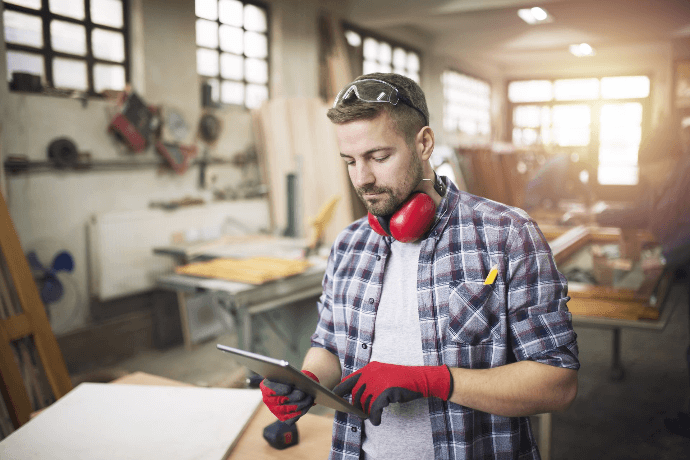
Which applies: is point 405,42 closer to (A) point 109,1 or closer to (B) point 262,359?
(A) point 109,1

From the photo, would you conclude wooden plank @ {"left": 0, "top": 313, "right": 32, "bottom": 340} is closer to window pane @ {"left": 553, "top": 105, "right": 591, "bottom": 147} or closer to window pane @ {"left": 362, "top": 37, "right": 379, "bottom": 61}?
window pane @ {"left": 362, "top": 37, "right": 379, "bottom": 61}

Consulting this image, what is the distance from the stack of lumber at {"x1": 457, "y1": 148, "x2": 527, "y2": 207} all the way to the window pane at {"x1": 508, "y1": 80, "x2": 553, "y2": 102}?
7.04 m

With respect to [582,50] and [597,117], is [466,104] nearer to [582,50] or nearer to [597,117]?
[582,50]

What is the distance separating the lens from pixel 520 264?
118cm

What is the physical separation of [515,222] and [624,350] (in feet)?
A: 14.5

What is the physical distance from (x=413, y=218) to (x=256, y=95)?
5560 mm

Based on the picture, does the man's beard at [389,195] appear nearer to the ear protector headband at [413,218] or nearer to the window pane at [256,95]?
the ear protector headband at [413,218]

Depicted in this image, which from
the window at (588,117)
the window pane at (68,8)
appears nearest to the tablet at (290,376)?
the window pane at (68,8)

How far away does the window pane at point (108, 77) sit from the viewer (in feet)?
15.4

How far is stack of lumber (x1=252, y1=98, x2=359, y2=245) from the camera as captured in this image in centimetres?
584

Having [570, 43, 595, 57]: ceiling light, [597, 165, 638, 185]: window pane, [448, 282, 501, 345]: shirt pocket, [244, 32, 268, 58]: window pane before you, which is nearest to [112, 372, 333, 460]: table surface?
[448, 282, 501, 345]: shirt pocket

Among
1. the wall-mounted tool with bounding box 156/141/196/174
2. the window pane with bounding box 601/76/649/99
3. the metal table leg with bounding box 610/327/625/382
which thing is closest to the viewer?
the metal table leg with bounding box 610/327/625/382

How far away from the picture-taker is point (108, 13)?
15.6ft

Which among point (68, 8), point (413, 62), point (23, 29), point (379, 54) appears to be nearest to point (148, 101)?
point (68, 8)
